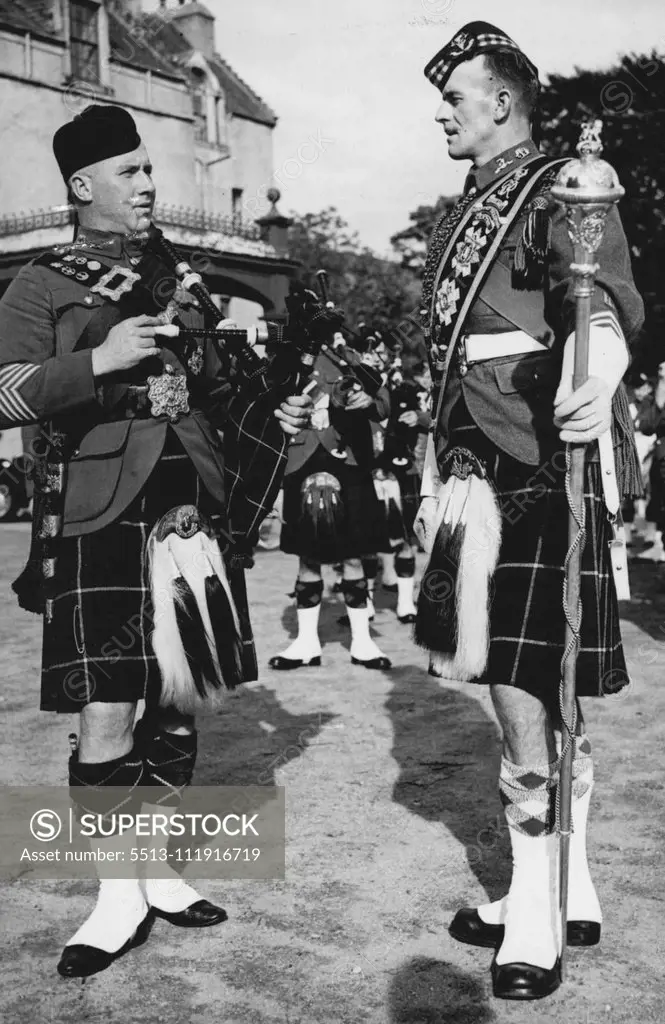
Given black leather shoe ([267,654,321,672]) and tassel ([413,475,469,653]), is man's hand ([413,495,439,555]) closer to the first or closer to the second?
tassel ([413,475,469,653])

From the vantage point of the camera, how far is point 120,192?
11.2ft

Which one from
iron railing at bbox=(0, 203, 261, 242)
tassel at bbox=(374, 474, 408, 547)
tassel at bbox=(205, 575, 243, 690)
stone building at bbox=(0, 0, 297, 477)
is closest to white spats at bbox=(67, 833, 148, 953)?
tassel at bbox=(205, 575, 243, 690)

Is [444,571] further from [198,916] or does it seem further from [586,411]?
[198,916]

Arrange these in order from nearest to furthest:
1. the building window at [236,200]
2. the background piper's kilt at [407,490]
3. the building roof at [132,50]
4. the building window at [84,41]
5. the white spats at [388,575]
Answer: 1. the background piper's kilt at [407,490]
2. the white spats at [388,575]
3. the building window at [84,41]
4. the building roof at [132,50]
5. the building window at [236,200]

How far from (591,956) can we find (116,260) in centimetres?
249

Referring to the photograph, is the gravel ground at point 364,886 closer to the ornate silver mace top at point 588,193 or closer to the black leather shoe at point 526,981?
the black leather shoe at point 526,981

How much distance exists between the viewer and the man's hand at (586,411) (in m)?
2.62

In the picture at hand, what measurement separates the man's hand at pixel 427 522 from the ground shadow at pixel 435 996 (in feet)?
3.89

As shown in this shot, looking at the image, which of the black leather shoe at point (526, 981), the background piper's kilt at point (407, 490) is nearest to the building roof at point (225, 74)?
the background piper's kilt at point (407, 490)

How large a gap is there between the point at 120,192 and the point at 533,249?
1317 millimetres

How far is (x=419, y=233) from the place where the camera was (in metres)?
35.2

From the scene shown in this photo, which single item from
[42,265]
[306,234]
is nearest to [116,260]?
[42,265]

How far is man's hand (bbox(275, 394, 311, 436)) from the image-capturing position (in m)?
3.52

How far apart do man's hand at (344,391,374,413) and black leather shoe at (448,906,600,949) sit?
4522mm
